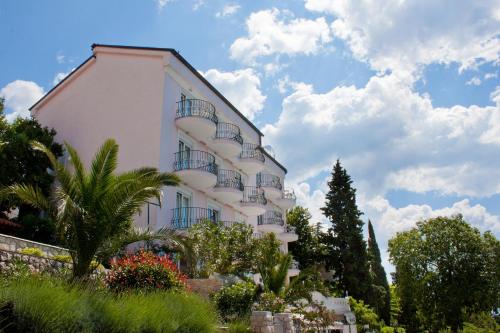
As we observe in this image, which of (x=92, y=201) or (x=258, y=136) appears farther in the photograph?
(x=258, y=136)

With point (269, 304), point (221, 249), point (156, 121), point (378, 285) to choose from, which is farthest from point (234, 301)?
point (378, 285)

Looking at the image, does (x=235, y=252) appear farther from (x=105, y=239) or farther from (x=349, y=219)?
(x=349, y=219)

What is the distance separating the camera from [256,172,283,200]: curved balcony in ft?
123

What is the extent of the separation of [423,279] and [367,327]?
42.6ft

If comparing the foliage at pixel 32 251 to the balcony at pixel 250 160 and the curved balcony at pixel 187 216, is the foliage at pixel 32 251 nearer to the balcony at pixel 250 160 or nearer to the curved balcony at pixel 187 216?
the curved balcony at pixel 187 216

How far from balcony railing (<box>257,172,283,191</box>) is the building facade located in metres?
7.30

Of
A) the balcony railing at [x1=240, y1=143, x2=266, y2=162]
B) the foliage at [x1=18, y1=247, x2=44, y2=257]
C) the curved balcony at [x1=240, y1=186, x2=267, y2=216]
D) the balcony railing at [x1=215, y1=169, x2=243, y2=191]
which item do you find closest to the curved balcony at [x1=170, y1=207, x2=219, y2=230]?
the balcony railing at [x1=215, y1=169, x2=243, y2=191]

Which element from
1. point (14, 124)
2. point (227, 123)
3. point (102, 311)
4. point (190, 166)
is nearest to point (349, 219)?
point (227, 123)

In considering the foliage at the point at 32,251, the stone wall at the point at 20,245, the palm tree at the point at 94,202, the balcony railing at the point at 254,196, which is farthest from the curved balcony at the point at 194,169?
the foliage at the point at 32,251

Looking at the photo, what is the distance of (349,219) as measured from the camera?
38500mm

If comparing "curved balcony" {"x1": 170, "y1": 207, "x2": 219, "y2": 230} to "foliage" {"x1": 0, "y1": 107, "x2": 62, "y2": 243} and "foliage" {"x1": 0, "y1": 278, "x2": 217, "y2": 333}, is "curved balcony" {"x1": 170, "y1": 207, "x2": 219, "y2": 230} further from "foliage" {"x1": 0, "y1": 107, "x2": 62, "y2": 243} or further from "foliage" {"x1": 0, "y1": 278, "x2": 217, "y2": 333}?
"foliage" {"x1": 0, "y1": 278, "x2": 217, "y2": 333}

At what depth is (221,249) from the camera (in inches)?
856

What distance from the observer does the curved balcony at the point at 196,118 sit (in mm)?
25359

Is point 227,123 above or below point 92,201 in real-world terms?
above
